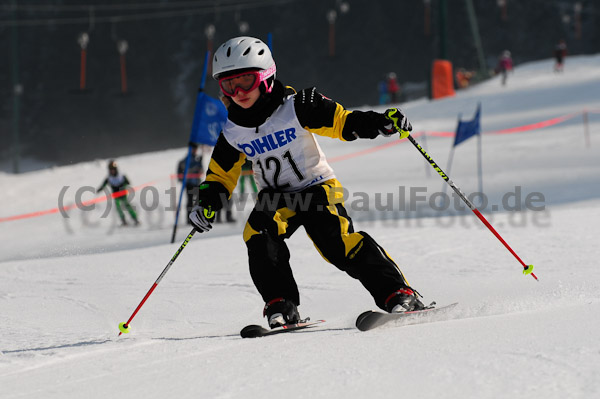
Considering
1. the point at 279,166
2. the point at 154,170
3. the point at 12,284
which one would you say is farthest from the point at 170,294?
the point at 154,170

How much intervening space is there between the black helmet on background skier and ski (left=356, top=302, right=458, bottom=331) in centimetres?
134

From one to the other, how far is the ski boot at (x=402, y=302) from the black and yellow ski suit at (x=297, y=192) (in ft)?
0.12

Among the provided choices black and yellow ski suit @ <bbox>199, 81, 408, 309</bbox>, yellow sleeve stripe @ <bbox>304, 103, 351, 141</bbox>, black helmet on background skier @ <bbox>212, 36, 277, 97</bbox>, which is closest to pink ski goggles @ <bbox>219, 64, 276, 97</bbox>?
black helmet on background skier @ <bbox>212, 36, 277, 97</bbox>

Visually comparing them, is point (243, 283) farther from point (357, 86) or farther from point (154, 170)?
point (357, 86)

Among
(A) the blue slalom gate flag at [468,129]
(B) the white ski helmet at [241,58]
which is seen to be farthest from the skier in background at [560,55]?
(B) the white ski helmet at [241,58]

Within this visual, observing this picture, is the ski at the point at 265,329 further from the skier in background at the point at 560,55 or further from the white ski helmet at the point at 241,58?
the skier in background at the point at 560,55

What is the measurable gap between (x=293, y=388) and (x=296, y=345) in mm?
731

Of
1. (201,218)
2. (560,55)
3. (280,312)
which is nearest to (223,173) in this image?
(201,218)

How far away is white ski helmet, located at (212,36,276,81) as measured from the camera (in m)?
4.11

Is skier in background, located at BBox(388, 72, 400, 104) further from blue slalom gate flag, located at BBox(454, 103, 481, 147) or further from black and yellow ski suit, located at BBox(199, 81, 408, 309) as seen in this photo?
black and yellow ski suit, located at BBox(199, 81, 408, 309)

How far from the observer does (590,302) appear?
3.88 metres

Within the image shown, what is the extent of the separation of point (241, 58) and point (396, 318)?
157cm

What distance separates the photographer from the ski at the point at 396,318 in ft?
12.3

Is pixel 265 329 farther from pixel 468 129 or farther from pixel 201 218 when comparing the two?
pixel 468 129
